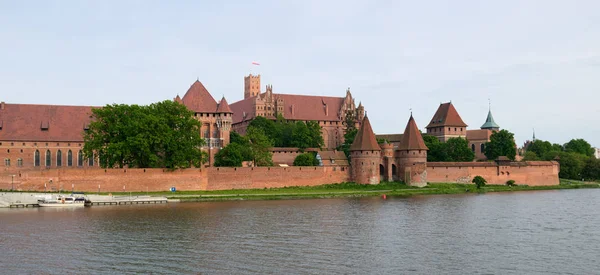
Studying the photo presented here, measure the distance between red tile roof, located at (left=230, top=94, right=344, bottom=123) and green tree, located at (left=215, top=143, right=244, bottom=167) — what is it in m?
26.5

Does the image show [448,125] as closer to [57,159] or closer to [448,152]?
[448,152]

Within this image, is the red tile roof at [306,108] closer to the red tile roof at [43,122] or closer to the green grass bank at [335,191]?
the red tile roof at [43,122]

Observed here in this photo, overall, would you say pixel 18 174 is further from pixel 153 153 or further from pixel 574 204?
pixel 574 204

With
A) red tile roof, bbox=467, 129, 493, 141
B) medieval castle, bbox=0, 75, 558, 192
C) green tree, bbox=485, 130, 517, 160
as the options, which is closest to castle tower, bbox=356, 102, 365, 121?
red tile roof, bbox=467, 129, 493, 141

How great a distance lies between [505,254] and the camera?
23.4m

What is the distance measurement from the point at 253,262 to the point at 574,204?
29.4 meters

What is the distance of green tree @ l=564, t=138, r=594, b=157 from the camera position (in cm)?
9644

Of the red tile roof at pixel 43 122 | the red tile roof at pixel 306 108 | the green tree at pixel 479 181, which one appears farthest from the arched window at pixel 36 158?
the green tree at pixel 479 181

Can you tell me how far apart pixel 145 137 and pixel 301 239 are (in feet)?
82.1

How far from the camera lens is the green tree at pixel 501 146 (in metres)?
69.9

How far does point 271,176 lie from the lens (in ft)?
177

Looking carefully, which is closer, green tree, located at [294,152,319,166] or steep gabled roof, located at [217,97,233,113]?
green tree, located at [294,152,319,166]

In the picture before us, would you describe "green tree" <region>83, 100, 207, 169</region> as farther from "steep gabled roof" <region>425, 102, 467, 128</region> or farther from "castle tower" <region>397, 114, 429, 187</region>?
"steep gabled roof" <region>425, 102, 467, 128</region>

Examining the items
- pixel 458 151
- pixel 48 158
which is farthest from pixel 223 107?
pixel 458 151
